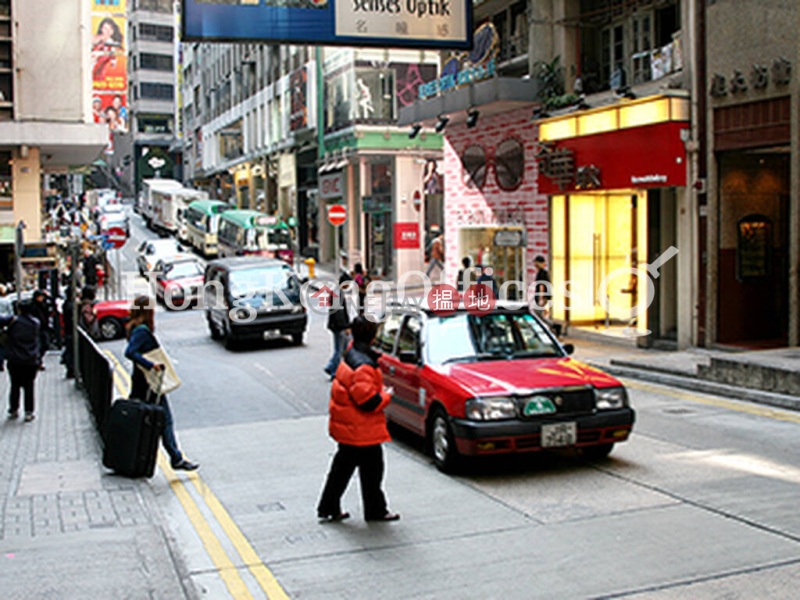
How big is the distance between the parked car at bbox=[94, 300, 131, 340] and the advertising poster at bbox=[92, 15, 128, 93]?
34182 millimetres

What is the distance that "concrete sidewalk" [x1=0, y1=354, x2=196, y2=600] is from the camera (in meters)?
5.72

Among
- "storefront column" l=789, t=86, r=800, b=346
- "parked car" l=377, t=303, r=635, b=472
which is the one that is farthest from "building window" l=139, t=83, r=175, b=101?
"parked car" l=377, t=303, r=635, b=472

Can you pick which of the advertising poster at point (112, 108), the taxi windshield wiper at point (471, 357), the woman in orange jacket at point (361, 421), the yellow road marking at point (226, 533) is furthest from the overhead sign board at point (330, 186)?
the woman in orange jacket at point (361, 421)

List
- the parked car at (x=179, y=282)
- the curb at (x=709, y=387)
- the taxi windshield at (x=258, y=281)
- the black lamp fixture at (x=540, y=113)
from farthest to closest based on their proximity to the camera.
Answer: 1. the parked car at (x=179, y=282)
2. the black lamp fixture at (x=540, y=113)
3. the taxi windshield at (x=258, y=281)
4. the curb at (x=709, y=387)

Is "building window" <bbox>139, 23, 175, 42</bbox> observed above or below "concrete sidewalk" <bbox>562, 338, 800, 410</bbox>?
above

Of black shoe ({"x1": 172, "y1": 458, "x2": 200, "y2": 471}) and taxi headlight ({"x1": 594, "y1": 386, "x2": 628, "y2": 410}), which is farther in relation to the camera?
black shoe ({"x1": 172, "y1": 458, "x2": 200, "y2": 471})

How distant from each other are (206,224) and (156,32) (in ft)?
219

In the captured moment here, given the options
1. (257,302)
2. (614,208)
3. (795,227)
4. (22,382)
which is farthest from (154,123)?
(795,227)

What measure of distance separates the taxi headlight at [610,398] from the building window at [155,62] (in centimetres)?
10656

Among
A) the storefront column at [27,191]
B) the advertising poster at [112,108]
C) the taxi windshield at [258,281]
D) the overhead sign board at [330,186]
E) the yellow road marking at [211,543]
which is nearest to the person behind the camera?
the yellow road marking at [211,543]

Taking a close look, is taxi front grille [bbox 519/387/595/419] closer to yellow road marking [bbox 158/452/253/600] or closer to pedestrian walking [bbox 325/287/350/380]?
yellow road marking [bbox 158/452/253/600]

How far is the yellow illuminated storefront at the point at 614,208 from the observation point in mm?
17188

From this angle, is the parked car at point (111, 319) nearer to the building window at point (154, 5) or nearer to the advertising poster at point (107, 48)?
the advertising poster at point (107, 48)

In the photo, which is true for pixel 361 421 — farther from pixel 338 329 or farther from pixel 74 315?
pixel 74 315
